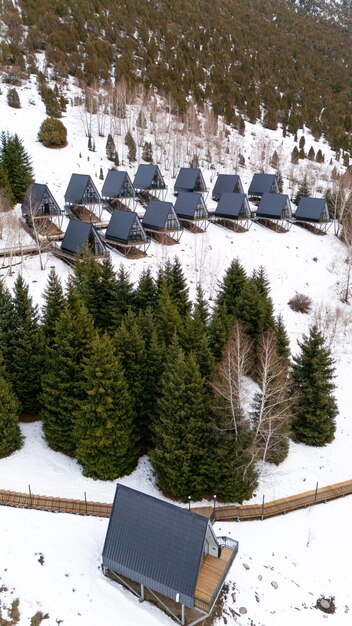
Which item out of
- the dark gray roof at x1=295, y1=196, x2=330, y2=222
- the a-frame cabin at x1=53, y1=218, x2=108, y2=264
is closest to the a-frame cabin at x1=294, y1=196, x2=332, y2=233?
the dark gray roof at x1=295, y1=196, x2=330, y2=222

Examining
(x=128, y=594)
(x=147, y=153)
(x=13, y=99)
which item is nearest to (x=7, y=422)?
(x=128, y=594)

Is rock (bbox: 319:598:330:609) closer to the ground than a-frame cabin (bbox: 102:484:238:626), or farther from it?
closer to the ground

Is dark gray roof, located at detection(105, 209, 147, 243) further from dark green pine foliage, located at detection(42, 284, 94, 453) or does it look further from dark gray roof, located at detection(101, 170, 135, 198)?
dark green pine foliage, located at detection(42, 284, 94, 453)

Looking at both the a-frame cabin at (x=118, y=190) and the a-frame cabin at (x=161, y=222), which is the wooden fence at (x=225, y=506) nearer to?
the a-frame cabin at (x=161, y=222)

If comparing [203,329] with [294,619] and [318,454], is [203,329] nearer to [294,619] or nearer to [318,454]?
[318,454]

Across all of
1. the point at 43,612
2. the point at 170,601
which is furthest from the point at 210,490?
the point at 43,612

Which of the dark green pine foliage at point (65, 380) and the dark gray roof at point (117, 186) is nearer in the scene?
the dark green pine foliage at point (65, 380)

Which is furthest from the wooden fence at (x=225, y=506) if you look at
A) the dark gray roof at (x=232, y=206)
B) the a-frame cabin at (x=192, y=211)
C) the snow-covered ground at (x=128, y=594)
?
the dark gray roof at (x=232, y=206)

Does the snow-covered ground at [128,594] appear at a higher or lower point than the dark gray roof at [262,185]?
lower
